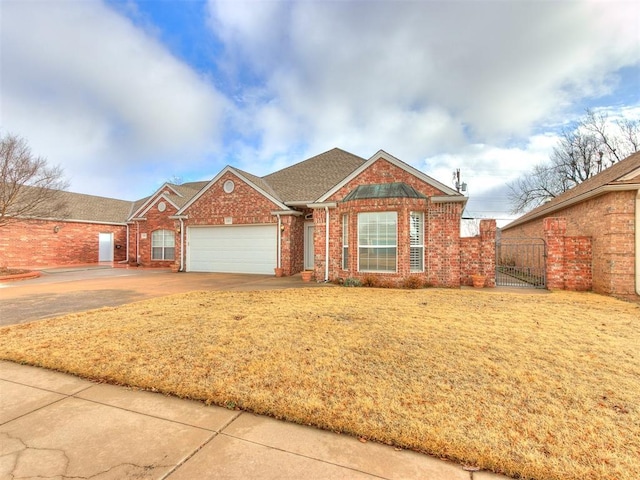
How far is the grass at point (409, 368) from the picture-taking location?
8.36 ft

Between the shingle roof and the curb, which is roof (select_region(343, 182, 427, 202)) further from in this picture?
the curb

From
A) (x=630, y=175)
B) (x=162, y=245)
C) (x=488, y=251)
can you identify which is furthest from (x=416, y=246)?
(x=162, y=245)

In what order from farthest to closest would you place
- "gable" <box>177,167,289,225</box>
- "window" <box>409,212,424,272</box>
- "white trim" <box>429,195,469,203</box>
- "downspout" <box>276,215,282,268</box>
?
"gable" <box>177,167,289,225</box> → "downspout" <box>276,215,282,268</box> → "window" <box>409,212,424,272</box> → "white trim" <box>429,195,469,203</box>

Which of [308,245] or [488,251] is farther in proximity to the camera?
[308,245]

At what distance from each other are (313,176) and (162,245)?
1122 cm

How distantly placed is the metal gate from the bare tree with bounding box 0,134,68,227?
885 inches

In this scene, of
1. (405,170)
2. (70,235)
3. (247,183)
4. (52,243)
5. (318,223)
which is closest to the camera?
(405,170)

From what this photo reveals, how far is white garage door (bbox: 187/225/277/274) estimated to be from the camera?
50.9ft

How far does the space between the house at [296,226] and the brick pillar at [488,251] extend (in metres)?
0.80

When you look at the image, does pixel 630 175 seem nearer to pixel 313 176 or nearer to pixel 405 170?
pixel 405 170

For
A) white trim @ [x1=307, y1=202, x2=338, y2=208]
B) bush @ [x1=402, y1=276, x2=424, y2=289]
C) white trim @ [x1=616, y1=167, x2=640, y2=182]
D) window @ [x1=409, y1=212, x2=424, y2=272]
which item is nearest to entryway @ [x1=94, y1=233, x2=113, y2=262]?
white trim @ [x1=307, y1=202, x2=338, y2=208]

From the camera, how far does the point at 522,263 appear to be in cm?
1889

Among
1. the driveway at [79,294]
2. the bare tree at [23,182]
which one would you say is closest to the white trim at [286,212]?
the driveway at [79,294]

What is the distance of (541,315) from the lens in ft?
22.4
